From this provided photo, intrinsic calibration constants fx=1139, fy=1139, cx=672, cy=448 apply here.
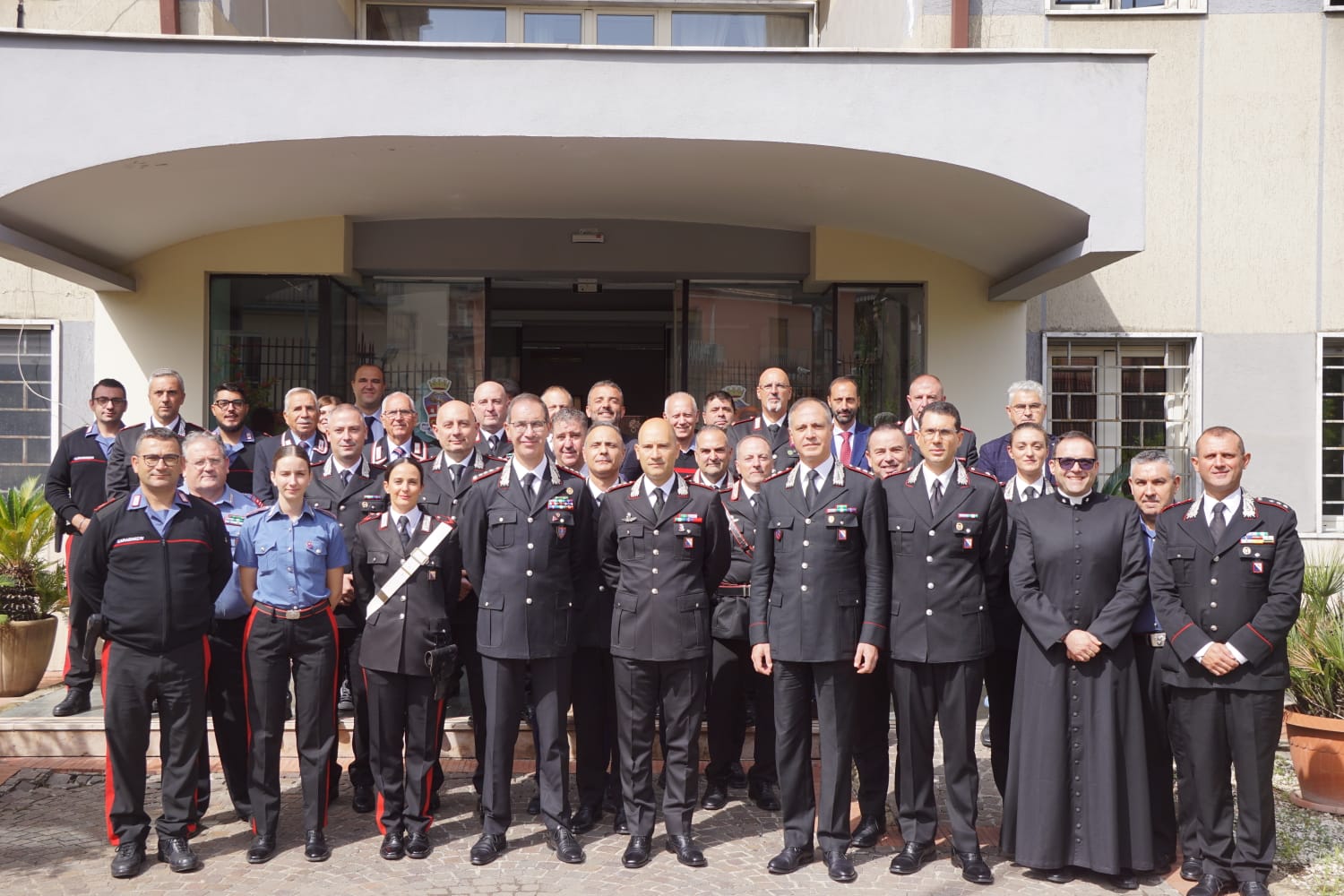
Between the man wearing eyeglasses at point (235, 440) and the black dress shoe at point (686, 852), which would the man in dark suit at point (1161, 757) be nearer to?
the black dress shoe at point (686, 852)

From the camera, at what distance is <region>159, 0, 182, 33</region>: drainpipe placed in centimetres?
870

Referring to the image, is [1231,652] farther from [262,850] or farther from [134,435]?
[134,435]

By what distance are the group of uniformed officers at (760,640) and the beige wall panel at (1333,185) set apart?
5.30 meters

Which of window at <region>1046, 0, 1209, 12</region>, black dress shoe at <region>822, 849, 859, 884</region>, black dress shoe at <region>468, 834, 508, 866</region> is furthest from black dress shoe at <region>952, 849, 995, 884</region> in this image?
window at <region>1046, 0, 1209, 12</region>

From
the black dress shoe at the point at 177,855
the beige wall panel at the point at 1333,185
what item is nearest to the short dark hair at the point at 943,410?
the black dress shoe at the point at 177,855

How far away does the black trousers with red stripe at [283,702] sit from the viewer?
4.94 metres

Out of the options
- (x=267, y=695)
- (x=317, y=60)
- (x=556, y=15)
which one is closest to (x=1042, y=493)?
(x=267, y=695)

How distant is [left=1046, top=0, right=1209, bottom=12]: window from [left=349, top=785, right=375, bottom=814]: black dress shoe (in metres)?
8.08

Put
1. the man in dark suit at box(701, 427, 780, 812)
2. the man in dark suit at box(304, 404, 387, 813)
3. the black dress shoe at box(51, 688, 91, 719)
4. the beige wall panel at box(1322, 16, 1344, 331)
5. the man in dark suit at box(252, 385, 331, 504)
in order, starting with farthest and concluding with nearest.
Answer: the beige wall panel at box(1322, 16, 1344, 331) < the black dress shoe at box(51, 688, 91, 719) < the man in dark suit at box(252, 385, 331, 504) < the man in dark suit at box(701, 427, 780, 812) < the man in dark suit at box(304, 404, 387, 813)

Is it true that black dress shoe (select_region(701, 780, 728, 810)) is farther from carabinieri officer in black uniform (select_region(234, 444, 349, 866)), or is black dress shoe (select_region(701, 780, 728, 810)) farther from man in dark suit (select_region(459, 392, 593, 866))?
carabinieri officer in black uniform (select_region(234, 444, 349, 866))

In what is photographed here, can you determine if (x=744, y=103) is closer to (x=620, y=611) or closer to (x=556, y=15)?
(x=620, y=611)

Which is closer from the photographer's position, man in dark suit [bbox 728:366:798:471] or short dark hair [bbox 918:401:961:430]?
short dark hair [bbox 918:401:961:430]

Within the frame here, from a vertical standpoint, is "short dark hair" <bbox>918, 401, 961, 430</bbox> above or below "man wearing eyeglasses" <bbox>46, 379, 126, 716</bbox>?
above

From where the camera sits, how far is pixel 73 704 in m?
6.46
